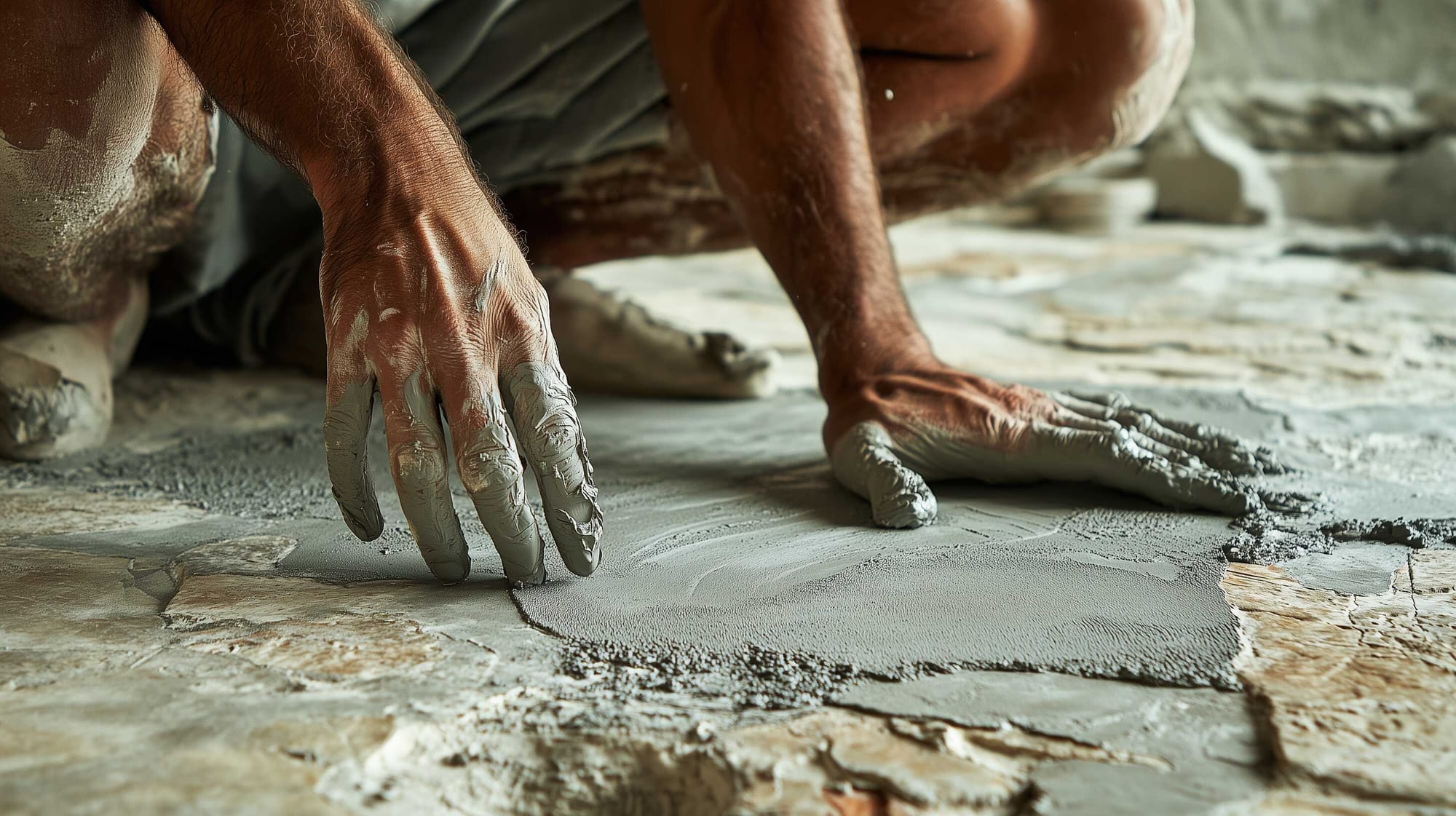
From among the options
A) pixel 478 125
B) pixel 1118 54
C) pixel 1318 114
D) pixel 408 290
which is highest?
pixel 1318 114

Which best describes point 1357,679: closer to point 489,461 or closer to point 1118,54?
point 489,461

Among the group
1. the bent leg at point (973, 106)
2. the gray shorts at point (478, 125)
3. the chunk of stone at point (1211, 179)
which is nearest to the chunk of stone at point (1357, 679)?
the bent leg at point (973, 106)

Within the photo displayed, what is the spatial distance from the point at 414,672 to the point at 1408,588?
2.98ft

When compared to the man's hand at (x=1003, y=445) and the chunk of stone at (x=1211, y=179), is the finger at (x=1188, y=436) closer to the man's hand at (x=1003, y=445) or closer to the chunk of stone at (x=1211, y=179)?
the man's hand at (x=1003, y=445)

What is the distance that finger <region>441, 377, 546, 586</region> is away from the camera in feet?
3.40

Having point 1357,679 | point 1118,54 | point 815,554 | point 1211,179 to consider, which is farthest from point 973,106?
point 1211,179

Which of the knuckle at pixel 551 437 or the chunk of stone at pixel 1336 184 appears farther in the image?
the chunk of stone at pixel 1336 184

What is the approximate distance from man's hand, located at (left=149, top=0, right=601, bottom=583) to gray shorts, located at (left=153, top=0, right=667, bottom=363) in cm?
58

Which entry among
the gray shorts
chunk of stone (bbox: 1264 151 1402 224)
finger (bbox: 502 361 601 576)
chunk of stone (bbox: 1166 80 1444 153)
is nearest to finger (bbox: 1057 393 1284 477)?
finger (bbox: 502 361 601 576)

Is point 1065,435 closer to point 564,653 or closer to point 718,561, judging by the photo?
point 718,561

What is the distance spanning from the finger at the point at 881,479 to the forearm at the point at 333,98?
54cm

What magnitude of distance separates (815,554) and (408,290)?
1.58 ft

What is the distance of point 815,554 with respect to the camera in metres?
1.21

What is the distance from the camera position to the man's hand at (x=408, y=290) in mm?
1043
